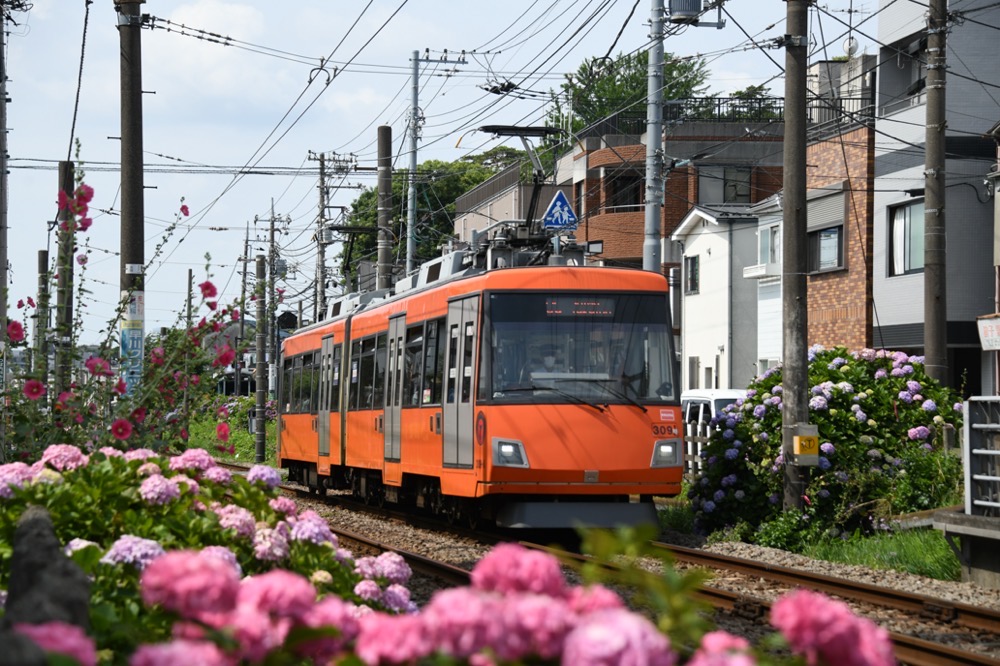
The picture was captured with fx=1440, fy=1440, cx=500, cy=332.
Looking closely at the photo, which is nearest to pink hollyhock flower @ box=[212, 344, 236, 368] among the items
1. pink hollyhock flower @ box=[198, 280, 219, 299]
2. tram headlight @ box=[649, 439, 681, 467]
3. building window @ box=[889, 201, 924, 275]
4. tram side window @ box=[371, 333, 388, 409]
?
pink hollyhock flower @ box=[198, 280, 219, 299]

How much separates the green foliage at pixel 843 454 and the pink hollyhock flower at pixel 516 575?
13.6 meters

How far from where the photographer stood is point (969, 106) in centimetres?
3294

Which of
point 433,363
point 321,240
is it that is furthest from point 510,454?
point 321,240

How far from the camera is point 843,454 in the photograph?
1700cm

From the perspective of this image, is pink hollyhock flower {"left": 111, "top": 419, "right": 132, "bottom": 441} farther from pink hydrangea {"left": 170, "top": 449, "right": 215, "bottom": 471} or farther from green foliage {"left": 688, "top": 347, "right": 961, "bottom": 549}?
green foliage {"left": 688, "top": 347, "right": 961, "bottom": 549}

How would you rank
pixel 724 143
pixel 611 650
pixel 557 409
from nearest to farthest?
pixel 611 650 → pixel 557 409 → pixel 724 143

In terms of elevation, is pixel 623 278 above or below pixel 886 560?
above

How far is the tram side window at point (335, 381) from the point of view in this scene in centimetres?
2448

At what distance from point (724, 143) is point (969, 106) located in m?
20.5

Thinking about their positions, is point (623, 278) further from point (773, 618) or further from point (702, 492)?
point (773, 618)

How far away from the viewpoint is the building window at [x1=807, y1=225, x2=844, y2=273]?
121 ft

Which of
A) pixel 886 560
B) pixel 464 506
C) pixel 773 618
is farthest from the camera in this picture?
pixel 464 506

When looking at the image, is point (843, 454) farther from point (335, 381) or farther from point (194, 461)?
point (194, 461)

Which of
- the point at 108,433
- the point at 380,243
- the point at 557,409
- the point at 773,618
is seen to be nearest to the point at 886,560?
the point at 557,409
